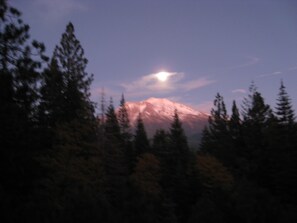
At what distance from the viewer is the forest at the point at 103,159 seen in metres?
10.3

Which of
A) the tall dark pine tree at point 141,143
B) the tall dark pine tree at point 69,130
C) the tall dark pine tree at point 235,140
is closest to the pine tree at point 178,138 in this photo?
the tall dark pine tree at point 141,143

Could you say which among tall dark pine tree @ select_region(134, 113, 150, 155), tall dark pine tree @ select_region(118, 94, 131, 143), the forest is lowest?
the forest

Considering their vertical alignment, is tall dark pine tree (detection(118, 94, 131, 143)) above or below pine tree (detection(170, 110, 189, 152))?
above

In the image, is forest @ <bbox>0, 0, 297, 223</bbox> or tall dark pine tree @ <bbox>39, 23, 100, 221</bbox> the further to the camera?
tall dark pine tree @ <bbox>39, 23, 100, 221</bbox>

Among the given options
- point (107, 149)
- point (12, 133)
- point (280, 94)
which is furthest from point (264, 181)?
point (12, 133)

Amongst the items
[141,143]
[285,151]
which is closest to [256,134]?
[285,151]

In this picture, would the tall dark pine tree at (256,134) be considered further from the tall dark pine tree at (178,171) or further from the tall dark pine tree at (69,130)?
the tall dark pine tree at (69,130)

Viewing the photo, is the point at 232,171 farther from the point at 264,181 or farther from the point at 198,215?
the point at 198,215

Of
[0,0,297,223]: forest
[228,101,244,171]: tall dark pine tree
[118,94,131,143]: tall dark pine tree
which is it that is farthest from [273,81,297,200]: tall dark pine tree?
[118,94,131,143]: tall dark pine tree

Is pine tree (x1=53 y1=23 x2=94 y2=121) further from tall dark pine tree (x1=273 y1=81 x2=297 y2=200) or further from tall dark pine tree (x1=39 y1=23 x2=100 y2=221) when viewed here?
tall dark pine tree (x1=273 y1=81 x2=297 y2=200)

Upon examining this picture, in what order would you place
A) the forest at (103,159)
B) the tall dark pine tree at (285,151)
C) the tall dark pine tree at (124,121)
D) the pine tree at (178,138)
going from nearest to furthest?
the forest at (103,159) → the tall dark pine tree at (285,151) → the pine tree at (178,138) → the tall dark pine tree at (124,121)

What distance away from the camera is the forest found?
33.8ft

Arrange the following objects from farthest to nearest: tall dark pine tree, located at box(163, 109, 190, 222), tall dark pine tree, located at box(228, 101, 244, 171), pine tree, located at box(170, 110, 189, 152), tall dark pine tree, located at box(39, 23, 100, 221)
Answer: pine tree, located at box(170, 110, 189, 152) → tall dark pine tree, located at box(228, 101, 244, 171) → tall dark pine tree, located at box(163, 109, 190, 222) → tall dark pine tree, located at box(39, 23, 100, 221)

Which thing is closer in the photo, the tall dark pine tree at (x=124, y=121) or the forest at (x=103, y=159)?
the forest at (x=103, y=159)
